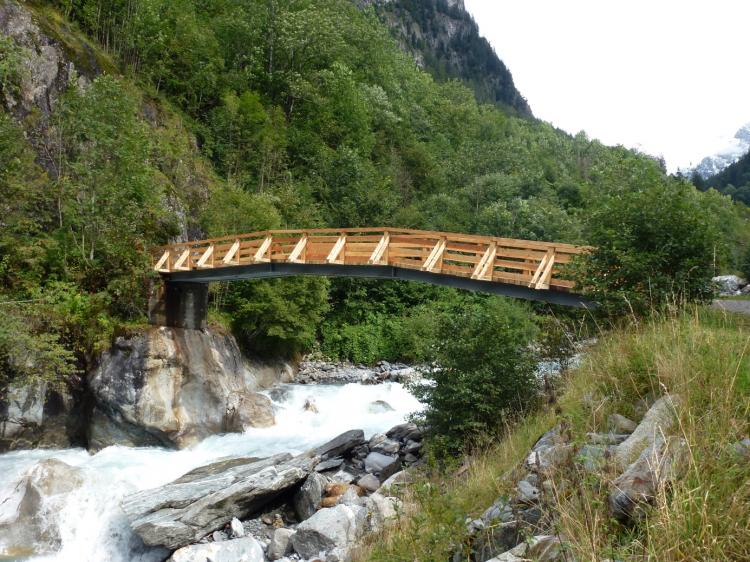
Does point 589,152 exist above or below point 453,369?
above

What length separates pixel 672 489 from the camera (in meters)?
3.52

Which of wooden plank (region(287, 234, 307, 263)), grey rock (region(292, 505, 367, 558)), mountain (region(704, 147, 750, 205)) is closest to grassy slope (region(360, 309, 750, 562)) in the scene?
grey rock (region(292, 505, 367, 558))

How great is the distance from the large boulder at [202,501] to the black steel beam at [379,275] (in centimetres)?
533

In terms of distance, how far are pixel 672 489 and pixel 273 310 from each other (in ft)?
69.7

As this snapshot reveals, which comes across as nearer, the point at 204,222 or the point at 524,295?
the point at 524,295

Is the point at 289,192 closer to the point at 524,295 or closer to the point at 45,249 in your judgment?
the point at 45,249

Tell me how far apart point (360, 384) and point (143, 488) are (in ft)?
39.4

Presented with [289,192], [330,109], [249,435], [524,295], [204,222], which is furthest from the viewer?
[330,109]

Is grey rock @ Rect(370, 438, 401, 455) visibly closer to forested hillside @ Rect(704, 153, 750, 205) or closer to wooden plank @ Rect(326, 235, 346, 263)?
wooden plank @ Rect(326, 235, 346, 263)

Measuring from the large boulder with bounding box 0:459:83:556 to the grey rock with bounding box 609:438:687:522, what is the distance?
36.7ft

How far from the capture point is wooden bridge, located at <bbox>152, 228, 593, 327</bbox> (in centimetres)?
1237

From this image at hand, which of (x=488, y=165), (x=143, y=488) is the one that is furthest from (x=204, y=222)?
(x=488, y=165)

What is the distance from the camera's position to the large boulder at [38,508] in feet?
35.8

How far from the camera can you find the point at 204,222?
2559 centimetres
